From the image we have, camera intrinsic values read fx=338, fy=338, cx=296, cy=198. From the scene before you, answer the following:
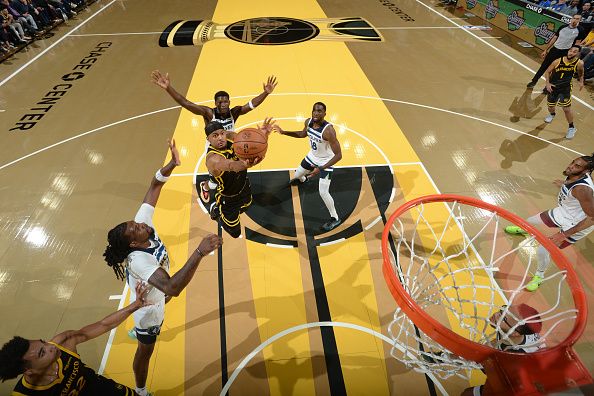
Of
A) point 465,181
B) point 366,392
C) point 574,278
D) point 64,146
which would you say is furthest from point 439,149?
point 64,146

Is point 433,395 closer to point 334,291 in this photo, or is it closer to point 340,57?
point 334,291

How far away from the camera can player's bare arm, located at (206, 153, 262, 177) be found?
3.59 meters

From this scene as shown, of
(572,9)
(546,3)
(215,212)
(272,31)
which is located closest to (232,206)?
(215,212)

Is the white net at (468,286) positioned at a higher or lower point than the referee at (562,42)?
lower

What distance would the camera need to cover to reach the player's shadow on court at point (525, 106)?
7.84 m

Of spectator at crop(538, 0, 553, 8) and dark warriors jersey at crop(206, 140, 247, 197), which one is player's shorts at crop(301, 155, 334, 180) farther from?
spectator at crop(538, 0, 553, 8)

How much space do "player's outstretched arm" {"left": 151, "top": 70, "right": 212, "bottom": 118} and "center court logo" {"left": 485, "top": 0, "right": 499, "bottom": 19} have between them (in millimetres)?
13263

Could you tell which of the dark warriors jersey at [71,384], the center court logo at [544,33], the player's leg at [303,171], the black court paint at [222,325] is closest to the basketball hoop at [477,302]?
the player's leg at [303,171]

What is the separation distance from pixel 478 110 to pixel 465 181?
2993 millimetres

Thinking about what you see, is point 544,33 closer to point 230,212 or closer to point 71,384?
point 230,212

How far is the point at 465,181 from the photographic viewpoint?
5992 millimetres

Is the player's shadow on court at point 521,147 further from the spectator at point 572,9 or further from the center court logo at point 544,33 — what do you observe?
the spectator at point 572,9

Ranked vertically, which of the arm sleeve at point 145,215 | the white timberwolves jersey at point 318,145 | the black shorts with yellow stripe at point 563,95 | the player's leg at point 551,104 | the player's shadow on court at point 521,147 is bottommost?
the player's shadow on court at point 521,147

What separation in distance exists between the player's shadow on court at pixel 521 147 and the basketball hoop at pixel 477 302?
6.28ft
